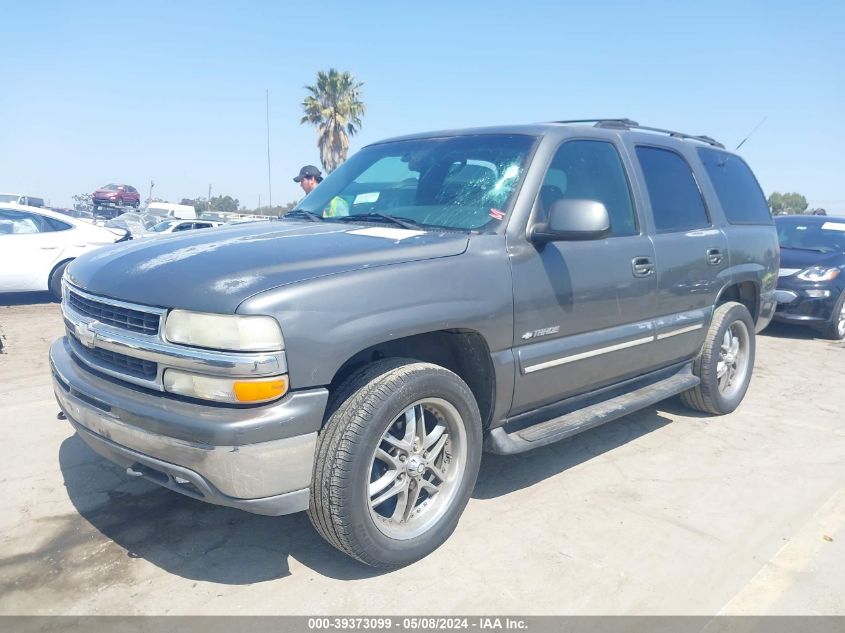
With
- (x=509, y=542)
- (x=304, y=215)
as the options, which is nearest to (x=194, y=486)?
(x=509, y=542)

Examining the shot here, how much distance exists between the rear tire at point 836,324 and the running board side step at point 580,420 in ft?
16.0

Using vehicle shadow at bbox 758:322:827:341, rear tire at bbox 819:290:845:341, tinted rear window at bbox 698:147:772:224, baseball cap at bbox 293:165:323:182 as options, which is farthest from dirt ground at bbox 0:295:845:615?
vehicle shadow at bbox 758:322:827:341

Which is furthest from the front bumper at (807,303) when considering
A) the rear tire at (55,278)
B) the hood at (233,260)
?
the rear tire at (55,278)

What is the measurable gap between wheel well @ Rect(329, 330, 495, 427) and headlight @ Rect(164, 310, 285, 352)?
67 cm

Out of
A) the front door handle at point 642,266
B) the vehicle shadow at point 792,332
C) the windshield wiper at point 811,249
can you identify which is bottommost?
the vehicle shadow at point 792,332

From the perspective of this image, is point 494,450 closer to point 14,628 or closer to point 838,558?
point 838,558

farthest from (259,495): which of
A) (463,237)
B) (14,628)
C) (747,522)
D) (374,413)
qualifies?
(747,522)

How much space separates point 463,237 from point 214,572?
1.79m

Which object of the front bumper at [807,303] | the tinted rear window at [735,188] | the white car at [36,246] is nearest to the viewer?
the tinted rear window at [735,188]

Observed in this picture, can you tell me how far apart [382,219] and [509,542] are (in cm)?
170

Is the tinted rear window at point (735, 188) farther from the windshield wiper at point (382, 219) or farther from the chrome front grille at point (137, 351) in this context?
the chrome front grille at point (137, 351)

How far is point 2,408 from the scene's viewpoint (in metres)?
4.61

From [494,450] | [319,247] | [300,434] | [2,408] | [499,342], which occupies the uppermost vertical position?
[319,247]

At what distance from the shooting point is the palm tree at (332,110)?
1233 inches
